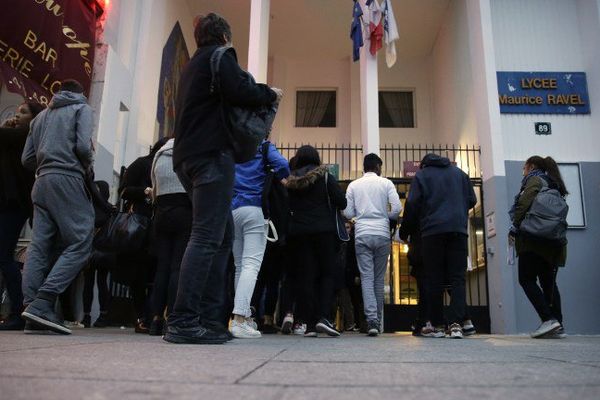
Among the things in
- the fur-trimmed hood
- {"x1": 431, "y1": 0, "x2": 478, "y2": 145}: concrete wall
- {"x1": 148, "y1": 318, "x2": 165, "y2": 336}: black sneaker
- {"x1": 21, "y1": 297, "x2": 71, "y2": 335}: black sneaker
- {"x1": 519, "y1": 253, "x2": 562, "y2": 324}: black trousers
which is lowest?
{"x1": 148, "y1": 318, "x2": 165, "y2": 336}: black sneaker

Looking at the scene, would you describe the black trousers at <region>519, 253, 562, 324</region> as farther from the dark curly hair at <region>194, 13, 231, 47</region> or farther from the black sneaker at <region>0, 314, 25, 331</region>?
the black sneaker at <region>0, 314, 25, 331</region>

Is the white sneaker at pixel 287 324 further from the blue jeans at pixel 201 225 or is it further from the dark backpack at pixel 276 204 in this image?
the blue jeans at pixel 201 225

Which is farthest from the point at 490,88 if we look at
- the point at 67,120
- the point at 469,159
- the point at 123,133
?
the point at 67,120

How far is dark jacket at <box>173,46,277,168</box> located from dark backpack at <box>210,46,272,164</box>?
0.03 metres

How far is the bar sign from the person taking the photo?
956 cm

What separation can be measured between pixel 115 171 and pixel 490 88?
651 cm

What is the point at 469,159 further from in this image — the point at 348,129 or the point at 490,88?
the point at 348,129

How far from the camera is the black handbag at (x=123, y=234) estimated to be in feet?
15.9

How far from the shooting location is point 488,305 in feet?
29.0

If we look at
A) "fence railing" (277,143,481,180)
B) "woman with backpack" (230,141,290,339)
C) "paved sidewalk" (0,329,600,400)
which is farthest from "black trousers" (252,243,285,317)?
"fence railing" (277,143,481,180)

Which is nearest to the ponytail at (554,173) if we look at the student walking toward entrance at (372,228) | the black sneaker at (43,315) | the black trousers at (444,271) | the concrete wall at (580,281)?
the black trousers at (444,271)

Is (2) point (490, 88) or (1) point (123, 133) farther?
(2) point (490, 88)

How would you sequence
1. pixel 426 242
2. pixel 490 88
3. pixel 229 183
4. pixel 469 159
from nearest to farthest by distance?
1. pixel 229 183
2. pixel 426 242
3. pixel 490 88
4. pixel 469 159

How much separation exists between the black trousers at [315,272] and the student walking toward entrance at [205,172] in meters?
1.57
